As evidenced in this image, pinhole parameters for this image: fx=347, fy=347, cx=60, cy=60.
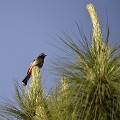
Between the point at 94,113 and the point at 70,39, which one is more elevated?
the point at 70,39

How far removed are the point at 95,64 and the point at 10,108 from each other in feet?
5.14

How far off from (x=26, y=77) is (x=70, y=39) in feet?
12.6

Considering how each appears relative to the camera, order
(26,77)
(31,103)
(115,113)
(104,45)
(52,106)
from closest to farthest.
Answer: (115,113) < (104,45) < (52,106) < (31,103) < (26,77)

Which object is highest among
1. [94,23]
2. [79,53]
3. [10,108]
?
[94,23]

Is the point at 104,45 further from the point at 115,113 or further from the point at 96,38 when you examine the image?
the point at 115,113

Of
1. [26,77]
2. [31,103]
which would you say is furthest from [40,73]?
[26,77]

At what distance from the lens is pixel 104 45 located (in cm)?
311

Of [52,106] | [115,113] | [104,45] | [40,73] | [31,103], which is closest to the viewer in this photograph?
[115,113]

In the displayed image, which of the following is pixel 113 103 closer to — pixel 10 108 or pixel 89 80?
pixel 89 80

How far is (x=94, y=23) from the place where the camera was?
324 centimetres

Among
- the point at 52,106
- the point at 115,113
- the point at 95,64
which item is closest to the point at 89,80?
the point at 95,64

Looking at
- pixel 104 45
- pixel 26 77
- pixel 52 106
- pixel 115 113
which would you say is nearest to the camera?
pixel 115 113

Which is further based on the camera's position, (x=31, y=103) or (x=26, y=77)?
(x=26, y=77)

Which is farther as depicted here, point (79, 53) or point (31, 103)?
point (31, 103)
